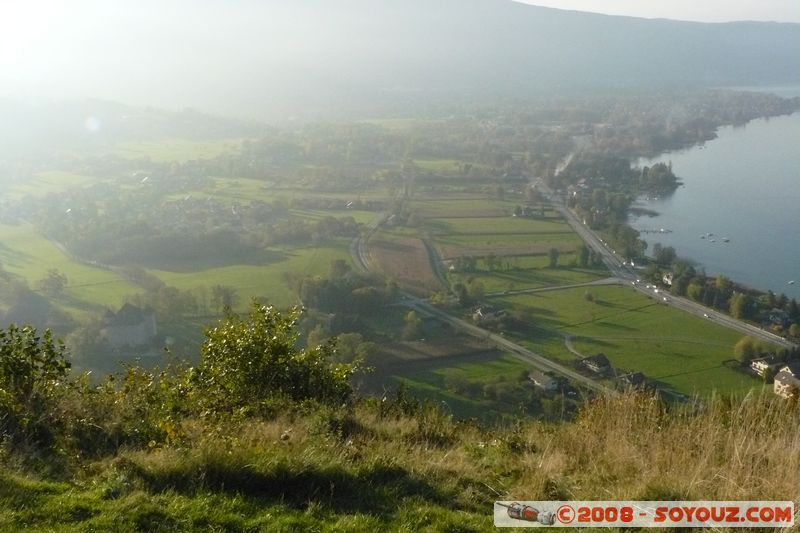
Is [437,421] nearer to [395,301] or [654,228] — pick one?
[395,301]

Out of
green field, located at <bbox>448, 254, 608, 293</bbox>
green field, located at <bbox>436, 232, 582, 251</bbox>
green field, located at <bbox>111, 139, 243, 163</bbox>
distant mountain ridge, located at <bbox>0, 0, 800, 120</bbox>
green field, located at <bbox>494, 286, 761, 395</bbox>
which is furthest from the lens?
distant mountain ridge, located at <bbox>0, 0, 800, 120</bbox>

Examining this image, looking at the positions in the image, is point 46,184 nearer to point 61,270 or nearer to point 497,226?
point 61,270

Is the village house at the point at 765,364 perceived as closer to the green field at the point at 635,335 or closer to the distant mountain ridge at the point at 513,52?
the green field at the point at 635,335

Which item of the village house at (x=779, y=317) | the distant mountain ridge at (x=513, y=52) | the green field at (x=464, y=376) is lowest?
the green field at (x=464, y=376)

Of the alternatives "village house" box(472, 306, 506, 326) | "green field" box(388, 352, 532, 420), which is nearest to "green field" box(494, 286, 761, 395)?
"village house" box(472, 306, 506, 326)

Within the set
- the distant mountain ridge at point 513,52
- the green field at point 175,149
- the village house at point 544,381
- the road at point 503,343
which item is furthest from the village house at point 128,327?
the distant mountain ridge at point 513,52

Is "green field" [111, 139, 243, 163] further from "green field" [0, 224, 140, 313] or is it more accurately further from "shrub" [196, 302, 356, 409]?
"shrub" [196, 302, 356, 409]

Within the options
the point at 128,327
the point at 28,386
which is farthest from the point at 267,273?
the point at 28,386
